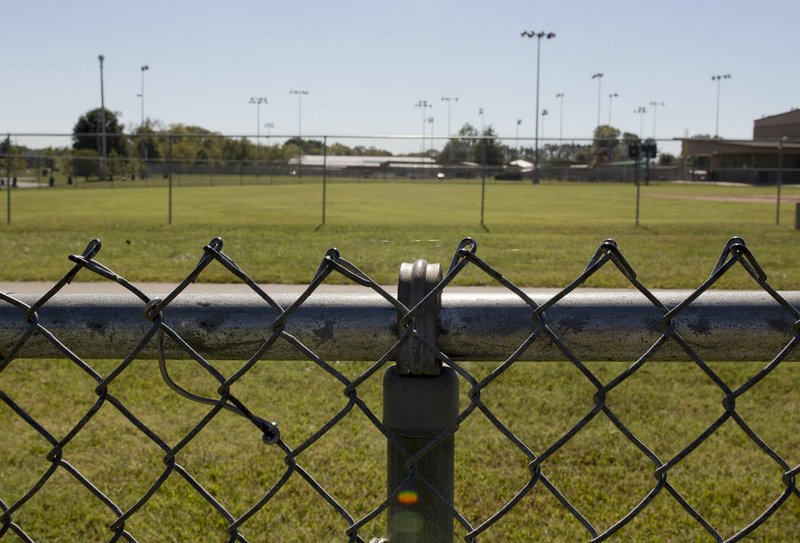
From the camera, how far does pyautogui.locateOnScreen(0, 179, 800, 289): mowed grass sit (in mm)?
11008

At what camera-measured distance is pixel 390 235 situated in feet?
51.8

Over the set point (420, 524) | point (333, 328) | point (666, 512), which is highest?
point (333, 328)

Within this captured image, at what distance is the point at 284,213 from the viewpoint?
78.9 feet

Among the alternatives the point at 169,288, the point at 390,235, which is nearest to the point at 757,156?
the point at 390,235

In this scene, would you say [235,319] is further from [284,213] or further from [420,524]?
[284,213]

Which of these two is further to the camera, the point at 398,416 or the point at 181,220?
the point at 181,220

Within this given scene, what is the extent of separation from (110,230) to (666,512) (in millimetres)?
15384

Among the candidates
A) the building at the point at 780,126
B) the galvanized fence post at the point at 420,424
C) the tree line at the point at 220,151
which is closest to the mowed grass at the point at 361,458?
the galvanized fence post at the point at 420,424

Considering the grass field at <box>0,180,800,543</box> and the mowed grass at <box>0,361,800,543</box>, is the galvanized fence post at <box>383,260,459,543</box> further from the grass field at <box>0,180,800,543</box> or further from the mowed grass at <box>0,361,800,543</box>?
the mowed grass at <box>0,361,800,543</box>

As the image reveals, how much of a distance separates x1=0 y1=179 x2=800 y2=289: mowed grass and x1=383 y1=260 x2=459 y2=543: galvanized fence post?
868cm

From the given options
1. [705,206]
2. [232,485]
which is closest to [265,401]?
[232,485]

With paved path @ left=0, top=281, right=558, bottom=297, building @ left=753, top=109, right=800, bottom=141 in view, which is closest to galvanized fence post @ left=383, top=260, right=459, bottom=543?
paved path @ left=0, top=281, right=558, bottom=297

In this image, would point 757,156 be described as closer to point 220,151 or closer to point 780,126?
point 780,126

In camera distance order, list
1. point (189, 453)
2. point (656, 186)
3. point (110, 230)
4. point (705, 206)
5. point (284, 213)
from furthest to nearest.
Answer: point (656, 186) → point (705, 206) → point (284, 213) → point (110, 230) → point (189, 453)
